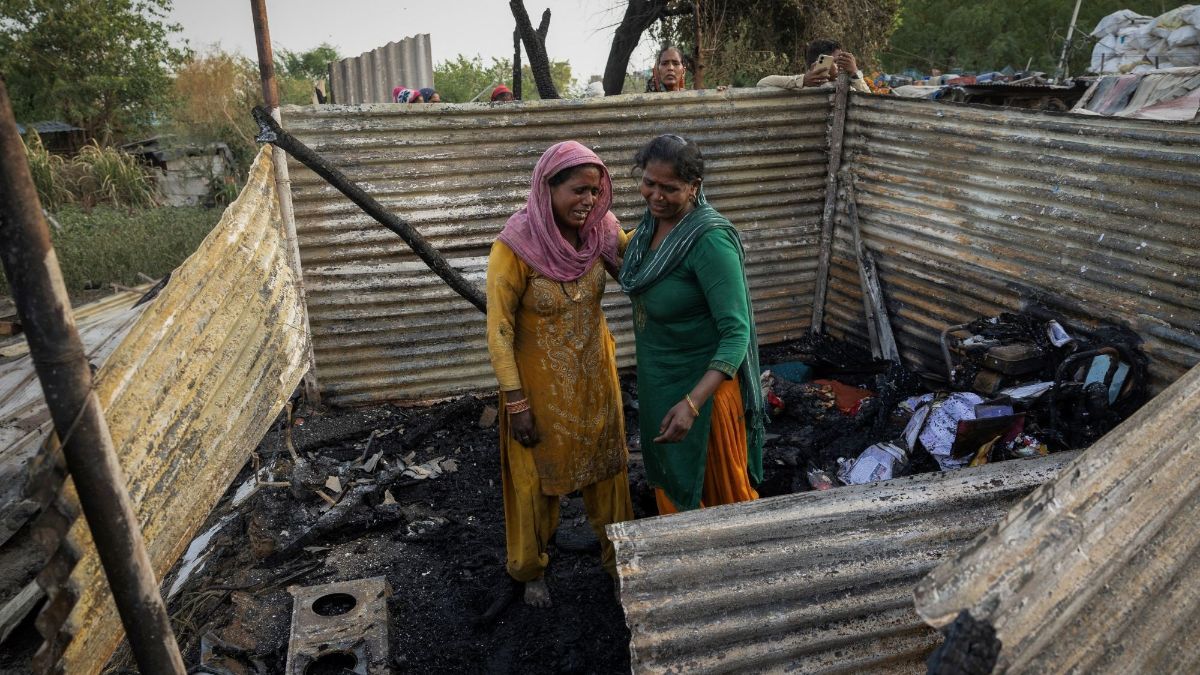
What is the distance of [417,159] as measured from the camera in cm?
507

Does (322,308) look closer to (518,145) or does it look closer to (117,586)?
(518,145)

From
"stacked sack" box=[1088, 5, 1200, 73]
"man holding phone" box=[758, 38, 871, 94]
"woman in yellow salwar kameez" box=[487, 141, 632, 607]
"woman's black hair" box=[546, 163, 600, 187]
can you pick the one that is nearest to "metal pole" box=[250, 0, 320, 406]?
"woman in yellow salwar kameez" box=[487, 141, 632, 607]

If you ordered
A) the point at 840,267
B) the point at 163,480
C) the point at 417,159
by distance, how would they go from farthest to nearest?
the point at 840,267
the point at 417,159
the point at 163,480

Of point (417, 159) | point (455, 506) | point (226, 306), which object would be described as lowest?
point (455, 506)

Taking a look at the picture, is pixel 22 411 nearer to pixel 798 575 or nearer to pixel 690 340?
pixel 690 340

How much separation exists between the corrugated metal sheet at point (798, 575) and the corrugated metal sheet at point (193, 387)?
1.38 m

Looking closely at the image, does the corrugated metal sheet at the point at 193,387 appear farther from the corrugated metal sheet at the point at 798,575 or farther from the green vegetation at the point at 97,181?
the green vegetation at the point at 97,181

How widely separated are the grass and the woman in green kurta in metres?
7.84

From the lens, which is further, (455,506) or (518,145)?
(518,145)

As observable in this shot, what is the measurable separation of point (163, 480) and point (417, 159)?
310cm

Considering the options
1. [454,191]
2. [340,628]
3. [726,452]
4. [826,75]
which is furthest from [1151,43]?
[340,628]

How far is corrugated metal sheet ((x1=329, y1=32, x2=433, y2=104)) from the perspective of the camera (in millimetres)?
9727

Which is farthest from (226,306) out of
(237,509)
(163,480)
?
(237,509)

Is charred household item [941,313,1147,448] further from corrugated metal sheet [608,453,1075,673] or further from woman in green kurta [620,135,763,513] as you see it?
woman in green kurta [620,135,763,513]
